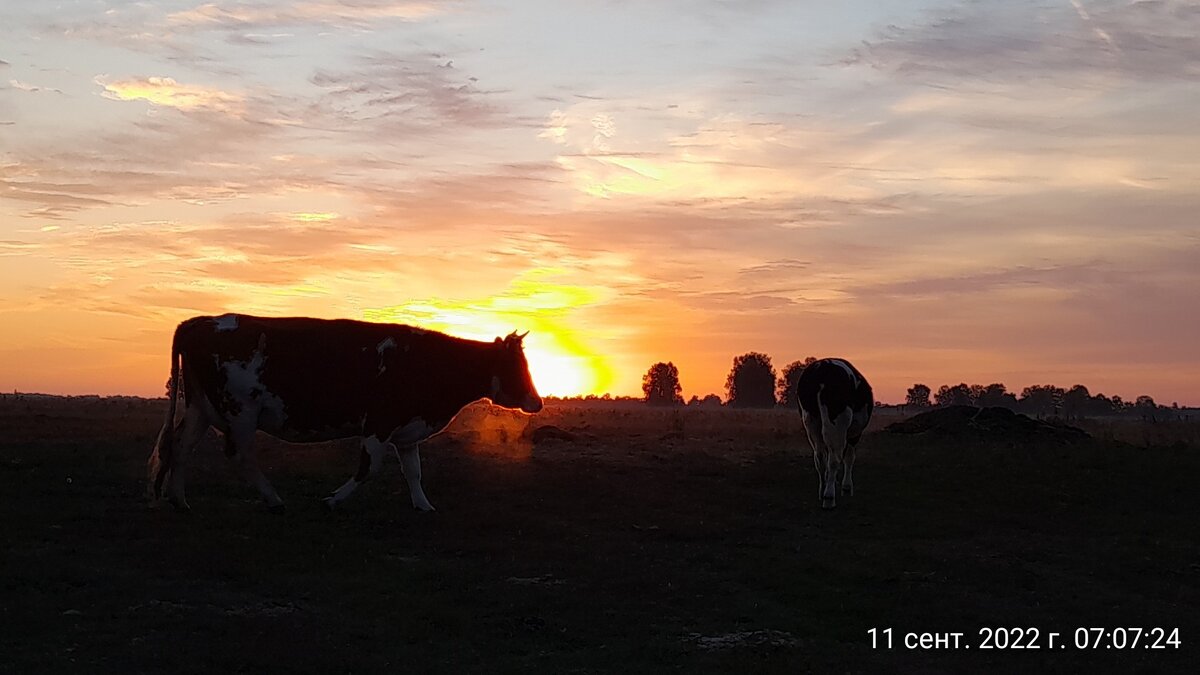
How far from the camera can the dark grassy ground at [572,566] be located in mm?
9820

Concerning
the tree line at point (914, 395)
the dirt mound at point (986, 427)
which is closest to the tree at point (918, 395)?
the tree line at point (914, 395)

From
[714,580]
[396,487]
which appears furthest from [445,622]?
[396,487]

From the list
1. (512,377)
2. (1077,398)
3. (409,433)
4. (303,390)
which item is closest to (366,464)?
(409,433)

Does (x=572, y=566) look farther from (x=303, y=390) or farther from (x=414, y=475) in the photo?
(x=303, y=390)

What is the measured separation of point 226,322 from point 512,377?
4753mm

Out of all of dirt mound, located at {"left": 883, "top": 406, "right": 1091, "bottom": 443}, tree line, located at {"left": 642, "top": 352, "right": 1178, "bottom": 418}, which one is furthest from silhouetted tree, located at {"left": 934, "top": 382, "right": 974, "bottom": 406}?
dirt mound, located at {"left": 883, "top": 406, "right": 1091, "bottom": 443}

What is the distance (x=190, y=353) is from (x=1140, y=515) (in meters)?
15.7

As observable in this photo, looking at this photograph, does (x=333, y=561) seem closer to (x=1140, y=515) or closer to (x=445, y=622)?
(x=445, y=622)

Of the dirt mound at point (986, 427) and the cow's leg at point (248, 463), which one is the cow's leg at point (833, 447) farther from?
the dirt mound at point (986, 427)

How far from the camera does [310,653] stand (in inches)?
367
